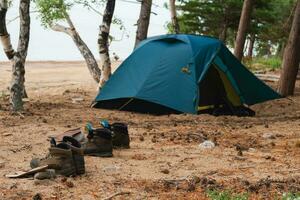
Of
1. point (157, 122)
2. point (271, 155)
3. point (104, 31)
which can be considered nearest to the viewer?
point (271, 155)

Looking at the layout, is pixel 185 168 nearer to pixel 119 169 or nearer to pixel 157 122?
pixel 119 169

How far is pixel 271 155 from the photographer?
6.69 meters

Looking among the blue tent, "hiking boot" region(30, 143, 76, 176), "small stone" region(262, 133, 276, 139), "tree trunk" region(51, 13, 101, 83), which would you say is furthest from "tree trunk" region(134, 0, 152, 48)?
"hiking boot" region(30, 143, 76, 176)

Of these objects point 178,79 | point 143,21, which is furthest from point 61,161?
point 143,21

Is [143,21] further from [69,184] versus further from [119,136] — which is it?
[69,184]

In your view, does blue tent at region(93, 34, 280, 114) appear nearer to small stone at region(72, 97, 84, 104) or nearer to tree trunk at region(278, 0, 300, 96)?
small stone at region(72, 97, 84, 104)

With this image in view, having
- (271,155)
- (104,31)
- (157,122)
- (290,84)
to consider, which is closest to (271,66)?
(290,84)

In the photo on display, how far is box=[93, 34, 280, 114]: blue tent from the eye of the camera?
10.7 m

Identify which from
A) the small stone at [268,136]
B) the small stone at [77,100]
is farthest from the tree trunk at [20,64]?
the small stone at [268,136]

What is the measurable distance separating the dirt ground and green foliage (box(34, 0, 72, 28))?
9.66 ft

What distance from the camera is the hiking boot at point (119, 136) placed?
672cm

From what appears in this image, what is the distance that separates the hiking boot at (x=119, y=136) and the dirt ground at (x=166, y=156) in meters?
0.12

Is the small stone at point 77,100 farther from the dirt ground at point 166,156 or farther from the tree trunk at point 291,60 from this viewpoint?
the tree trunk at point 291,60

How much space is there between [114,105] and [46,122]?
2606 mm
